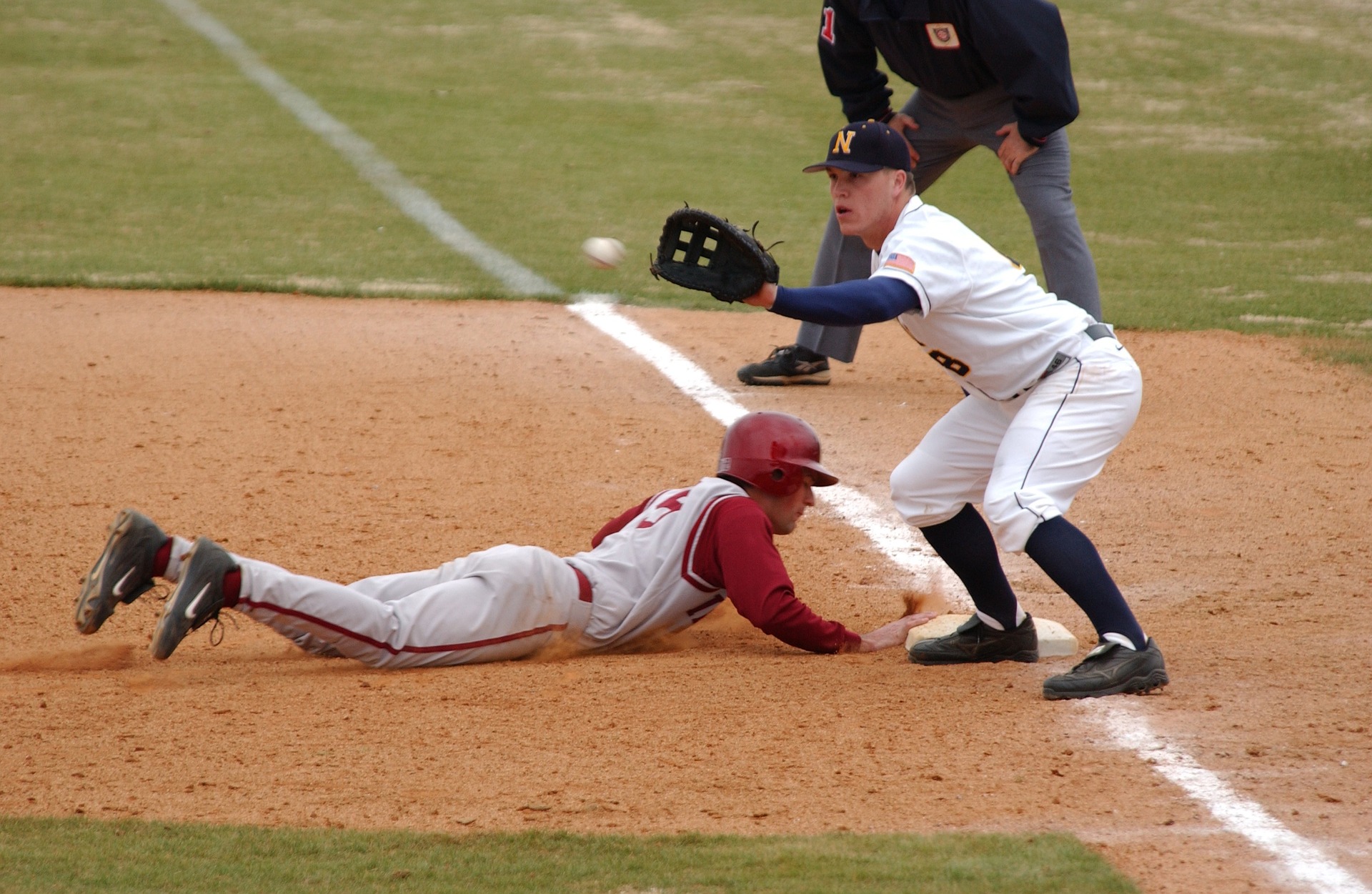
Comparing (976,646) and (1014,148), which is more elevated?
(1014,148)

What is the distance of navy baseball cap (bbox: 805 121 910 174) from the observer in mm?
3725

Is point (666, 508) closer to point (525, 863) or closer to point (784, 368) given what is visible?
point (525, 863)

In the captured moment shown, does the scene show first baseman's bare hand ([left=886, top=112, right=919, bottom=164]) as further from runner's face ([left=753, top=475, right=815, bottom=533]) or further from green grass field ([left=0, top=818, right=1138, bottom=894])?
green grass field ([left=0, top=818, right=1138, bottom=894])

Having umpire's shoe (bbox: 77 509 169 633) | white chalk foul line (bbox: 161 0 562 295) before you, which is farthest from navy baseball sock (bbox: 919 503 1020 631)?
white chalk foul line (bbox: 161 0 562 295)

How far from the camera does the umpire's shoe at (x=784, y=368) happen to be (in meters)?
6.59

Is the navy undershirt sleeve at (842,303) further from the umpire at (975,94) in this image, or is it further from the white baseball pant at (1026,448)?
the umpire at (975,94)

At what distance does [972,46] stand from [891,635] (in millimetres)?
2689

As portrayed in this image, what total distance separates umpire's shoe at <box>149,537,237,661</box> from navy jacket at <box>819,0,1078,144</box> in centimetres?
347

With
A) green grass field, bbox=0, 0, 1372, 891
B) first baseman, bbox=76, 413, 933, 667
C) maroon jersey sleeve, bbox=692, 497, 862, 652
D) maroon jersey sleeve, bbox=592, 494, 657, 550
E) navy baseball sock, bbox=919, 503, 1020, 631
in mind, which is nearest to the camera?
green grass field, bbox=0, 0, 1372, 891

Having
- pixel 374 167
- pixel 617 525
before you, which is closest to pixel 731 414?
pixel 617 525

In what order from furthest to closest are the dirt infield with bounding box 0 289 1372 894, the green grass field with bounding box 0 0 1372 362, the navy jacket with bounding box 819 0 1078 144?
the green grass field with bounding box 0 0 1372 362
the navy jacket with bounding box 819 0 1078 144
the dirt infield with bounding box 0 289 1372 894

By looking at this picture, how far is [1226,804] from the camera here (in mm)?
3012

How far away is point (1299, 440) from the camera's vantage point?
19.3 ft

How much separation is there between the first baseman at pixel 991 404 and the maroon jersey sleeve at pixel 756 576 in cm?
30
